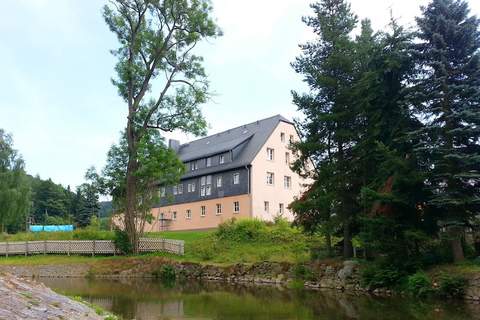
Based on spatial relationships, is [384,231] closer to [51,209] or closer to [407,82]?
[407,82]

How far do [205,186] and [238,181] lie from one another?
16.0 feet

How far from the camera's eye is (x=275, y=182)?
4341 centimetres

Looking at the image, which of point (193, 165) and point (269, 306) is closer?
point (269, 306)

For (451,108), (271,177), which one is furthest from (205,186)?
(451,108)

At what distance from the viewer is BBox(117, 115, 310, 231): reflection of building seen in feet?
136

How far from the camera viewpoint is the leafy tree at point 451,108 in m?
14.7

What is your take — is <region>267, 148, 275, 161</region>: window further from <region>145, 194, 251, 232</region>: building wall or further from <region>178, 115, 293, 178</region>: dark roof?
<region>145, 194, 251, 232</region>: building wall

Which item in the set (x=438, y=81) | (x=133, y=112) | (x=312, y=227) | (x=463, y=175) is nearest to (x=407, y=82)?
(x=438, y=81)

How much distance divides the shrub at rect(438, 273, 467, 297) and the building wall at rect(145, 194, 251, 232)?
2594 centimetres

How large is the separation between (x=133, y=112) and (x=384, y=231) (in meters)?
19.3

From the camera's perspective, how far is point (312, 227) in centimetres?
2134

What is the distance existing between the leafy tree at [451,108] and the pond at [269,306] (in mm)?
3196

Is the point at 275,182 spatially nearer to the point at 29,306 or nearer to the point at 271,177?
A: the point at 271,177

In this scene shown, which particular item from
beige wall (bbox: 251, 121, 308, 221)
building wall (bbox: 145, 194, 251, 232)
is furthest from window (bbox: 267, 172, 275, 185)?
building wall (bbox: 145, 194, 251, 232)
